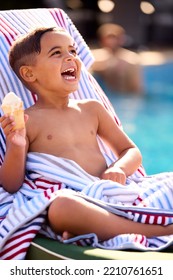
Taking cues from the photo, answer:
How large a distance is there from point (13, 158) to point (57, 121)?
303 mm

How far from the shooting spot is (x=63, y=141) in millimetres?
3133

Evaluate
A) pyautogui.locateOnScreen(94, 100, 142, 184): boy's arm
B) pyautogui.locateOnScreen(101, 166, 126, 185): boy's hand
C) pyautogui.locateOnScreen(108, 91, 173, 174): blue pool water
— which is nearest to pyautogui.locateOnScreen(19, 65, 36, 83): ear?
pyautogui.locateOnScreen(94, 100, 142, 184): boy's arm

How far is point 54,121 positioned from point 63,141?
10 cm

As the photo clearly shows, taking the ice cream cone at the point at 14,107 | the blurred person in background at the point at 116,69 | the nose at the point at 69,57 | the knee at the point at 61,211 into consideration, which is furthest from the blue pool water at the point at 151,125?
the knee at the point at 61,211

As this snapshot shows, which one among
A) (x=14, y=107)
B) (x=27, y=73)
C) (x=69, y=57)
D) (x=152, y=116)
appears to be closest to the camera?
(x=14, y=107)

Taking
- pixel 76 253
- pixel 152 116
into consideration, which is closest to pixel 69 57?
pixel 76 253

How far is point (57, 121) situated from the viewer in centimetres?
319

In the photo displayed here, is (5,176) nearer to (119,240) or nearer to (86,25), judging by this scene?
(119,240)

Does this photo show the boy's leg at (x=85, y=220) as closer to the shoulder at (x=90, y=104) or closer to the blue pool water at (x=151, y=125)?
the shoulder at (x=90, y=104)

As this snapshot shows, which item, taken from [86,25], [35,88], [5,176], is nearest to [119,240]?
[5,176]

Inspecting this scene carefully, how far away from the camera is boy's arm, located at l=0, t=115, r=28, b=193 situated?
9.52 ft

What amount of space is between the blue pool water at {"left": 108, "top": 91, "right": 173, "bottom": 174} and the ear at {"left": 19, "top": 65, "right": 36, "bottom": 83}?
135 inches

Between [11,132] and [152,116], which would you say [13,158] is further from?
[152,116]

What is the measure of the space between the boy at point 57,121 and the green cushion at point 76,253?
0.40m
